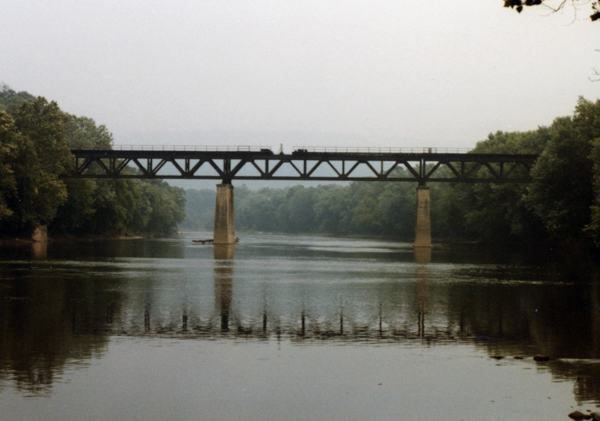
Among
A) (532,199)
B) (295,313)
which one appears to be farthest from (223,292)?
(532,199)

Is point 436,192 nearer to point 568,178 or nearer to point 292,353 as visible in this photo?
point 568,178

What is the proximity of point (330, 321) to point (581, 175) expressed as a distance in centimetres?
5365

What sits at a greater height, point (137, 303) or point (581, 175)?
point (581, 175)

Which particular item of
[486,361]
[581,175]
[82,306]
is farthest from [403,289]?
[581,175]

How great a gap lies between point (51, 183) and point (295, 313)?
205 feet

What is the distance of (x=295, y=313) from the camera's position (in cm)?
2361

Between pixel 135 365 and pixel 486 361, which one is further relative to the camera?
pixel 486 361

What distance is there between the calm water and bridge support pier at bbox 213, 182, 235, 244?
71.8 metres

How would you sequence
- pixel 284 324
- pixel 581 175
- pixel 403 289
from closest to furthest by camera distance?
pixel 284 324, pixel 403 289, pixel 581 175

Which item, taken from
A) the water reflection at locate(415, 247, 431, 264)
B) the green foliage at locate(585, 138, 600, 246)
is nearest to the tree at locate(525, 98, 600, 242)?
the green foliage at locate(585, 138, 600, 246)

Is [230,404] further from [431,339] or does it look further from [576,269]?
[576,269]

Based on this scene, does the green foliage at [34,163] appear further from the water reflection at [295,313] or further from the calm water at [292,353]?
the calm water at [292,353]

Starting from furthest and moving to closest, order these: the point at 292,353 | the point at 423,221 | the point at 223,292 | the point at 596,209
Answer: the point at 423,221 → the point at 596,209 → the point at 223,292 → the point at 292,353

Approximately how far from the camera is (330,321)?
21.7 m
